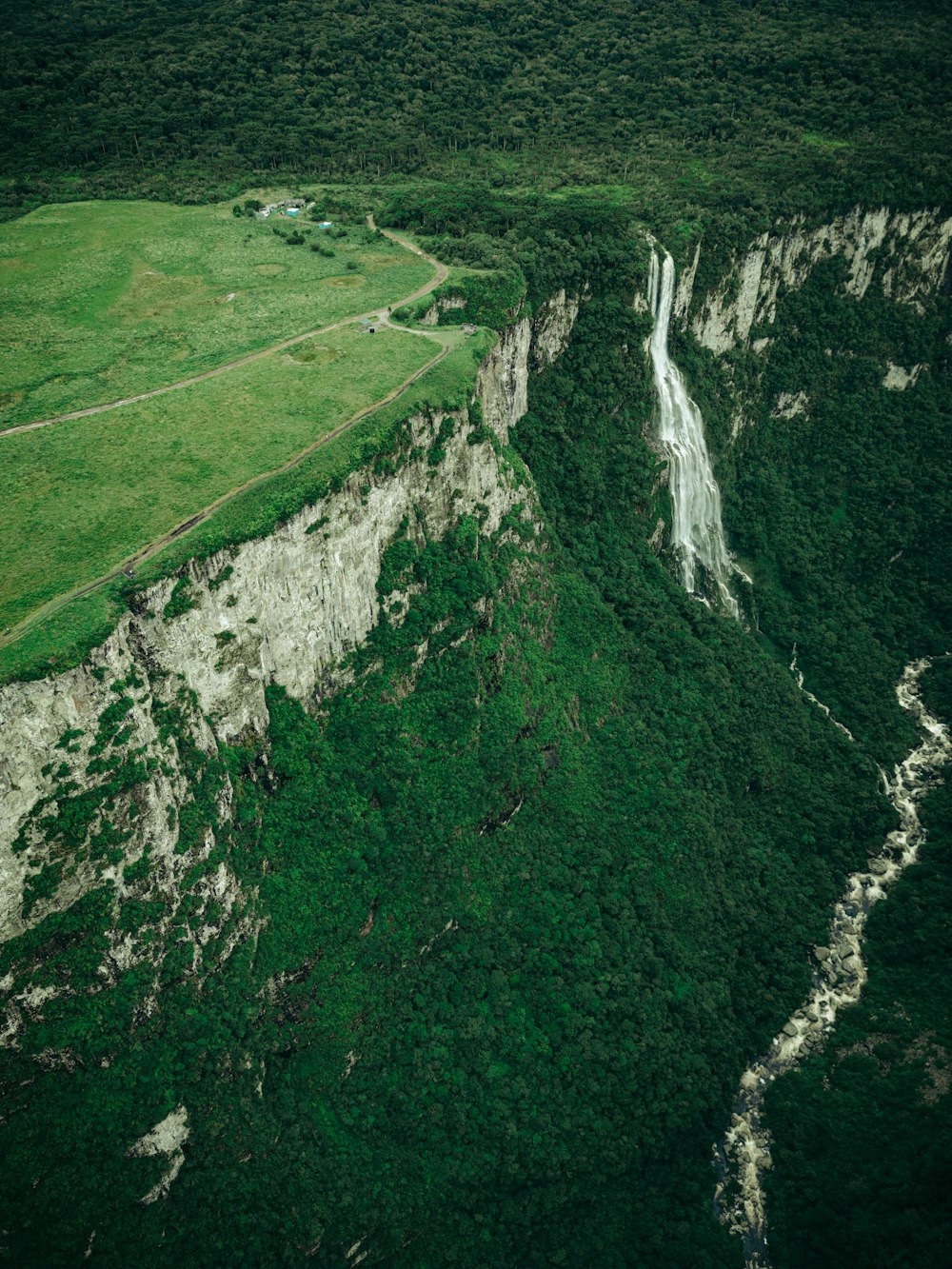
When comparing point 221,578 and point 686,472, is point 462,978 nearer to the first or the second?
point 221,578

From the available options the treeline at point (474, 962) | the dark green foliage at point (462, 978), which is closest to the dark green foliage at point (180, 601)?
the dark green foliage at point (462, 978)

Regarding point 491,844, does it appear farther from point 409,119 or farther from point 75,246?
point 409,119

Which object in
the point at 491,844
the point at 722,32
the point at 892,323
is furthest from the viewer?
the point at 722,32

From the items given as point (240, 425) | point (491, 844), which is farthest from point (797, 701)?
point (240, 425)

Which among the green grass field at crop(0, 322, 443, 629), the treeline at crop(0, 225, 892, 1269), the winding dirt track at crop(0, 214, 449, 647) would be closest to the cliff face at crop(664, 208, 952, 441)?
the treeline at crop(0, 225, 892, 1269)

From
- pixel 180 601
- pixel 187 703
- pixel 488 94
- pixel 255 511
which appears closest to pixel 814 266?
pixel 488 94
